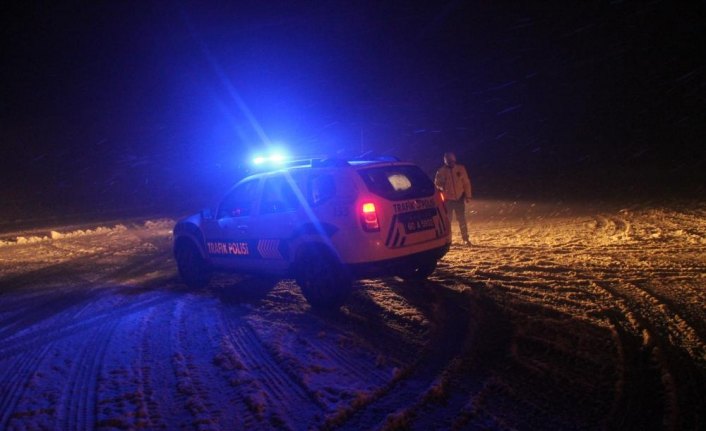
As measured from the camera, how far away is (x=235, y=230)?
7.05m

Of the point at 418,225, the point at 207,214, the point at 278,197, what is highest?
the point at 278,197

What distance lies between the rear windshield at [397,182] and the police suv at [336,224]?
14 millimetres

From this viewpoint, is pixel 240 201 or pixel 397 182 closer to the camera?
pixel 397 182

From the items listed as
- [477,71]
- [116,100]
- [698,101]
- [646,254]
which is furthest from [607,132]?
[116,100]

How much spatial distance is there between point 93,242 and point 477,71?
4251 centimetres

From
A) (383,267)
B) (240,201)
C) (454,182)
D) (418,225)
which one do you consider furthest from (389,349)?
(454,182)

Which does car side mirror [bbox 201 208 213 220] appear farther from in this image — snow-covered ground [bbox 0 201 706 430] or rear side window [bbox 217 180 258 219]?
snow-covered ground [bbox 0 201 706 430]

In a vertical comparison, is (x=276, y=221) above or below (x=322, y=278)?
above

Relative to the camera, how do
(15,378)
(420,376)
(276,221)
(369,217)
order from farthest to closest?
(276,221), (369,217), (15,378), (420,376)

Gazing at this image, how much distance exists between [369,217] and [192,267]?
3.65m

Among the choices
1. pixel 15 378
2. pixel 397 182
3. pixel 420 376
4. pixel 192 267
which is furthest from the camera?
pixel 192 267

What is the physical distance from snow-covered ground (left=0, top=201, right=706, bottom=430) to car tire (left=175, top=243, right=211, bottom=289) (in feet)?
0.97

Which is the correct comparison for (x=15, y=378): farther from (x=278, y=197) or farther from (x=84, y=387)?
(x=278, y=197)

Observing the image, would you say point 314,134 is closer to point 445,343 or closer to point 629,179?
point 629,179
